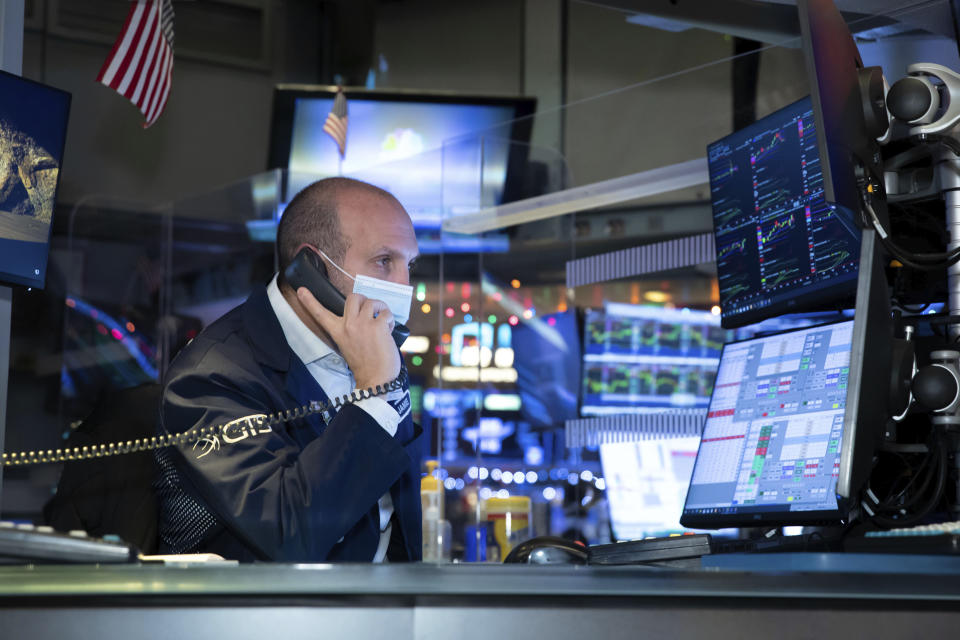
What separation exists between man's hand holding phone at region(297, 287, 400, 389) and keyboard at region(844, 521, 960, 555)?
855 mm

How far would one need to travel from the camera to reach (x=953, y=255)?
159 cm

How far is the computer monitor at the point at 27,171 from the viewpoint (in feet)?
5.87

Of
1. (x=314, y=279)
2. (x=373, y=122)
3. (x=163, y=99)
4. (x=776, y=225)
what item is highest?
(x=373, y=122)

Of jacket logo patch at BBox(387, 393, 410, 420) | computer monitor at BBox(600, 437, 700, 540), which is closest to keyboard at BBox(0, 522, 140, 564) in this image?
jacket logo patch at BBox(387, 393, 410, 420)

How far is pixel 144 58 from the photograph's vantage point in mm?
3355

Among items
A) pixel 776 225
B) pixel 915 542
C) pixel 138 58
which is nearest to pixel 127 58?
pixel 138 58

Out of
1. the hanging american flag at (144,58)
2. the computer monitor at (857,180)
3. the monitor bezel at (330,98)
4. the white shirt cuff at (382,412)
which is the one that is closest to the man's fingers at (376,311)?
the white shirt cuff at (382,412)

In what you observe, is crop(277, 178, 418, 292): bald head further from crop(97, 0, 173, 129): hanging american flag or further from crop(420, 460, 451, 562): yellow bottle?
crop(97, 0, 173, 129): hanging american flag

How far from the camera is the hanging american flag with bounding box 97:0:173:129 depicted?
3283 mm

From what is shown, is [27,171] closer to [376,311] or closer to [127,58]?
[376,311]

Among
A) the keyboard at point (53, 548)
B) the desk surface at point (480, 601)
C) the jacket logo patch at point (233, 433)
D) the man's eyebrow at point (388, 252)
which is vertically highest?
the man's eyebrow at point (388, 252)

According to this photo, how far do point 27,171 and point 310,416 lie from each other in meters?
0.64

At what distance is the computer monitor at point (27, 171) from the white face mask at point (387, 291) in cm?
54

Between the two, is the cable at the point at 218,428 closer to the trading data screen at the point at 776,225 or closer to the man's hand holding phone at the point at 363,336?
the man's hand holding phone at the point at 363,336
